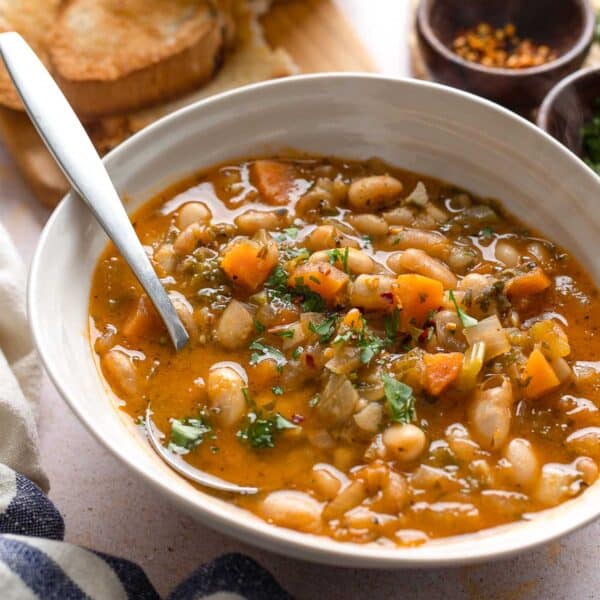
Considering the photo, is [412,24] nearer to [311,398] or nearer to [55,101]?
[55,101]

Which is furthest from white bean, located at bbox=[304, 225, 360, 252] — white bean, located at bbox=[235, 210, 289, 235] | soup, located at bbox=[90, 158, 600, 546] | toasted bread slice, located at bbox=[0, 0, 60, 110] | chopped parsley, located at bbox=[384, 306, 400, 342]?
toasted bread slice, located at bbox=[0, 0, 60, 110]

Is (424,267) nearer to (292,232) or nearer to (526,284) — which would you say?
(526,284)

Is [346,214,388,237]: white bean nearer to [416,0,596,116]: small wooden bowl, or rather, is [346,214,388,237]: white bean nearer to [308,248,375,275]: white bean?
[308,248,375,275]: white bean

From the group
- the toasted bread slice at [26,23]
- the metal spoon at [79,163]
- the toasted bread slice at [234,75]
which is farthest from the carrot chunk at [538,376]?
the toasted bread slice at [26,23]

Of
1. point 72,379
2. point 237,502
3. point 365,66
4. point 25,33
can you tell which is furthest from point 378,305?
point 25,33

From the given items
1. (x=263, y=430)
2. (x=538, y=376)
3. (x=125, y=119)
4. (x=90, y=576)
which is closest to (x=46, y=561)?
(x=90, y=576)

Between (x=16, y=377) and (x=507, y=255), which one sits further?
(x=16, y=377)

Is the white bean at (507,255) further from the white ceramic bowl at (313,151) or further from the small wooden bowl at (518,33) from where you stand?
the small wooden bowl at (518,33)
